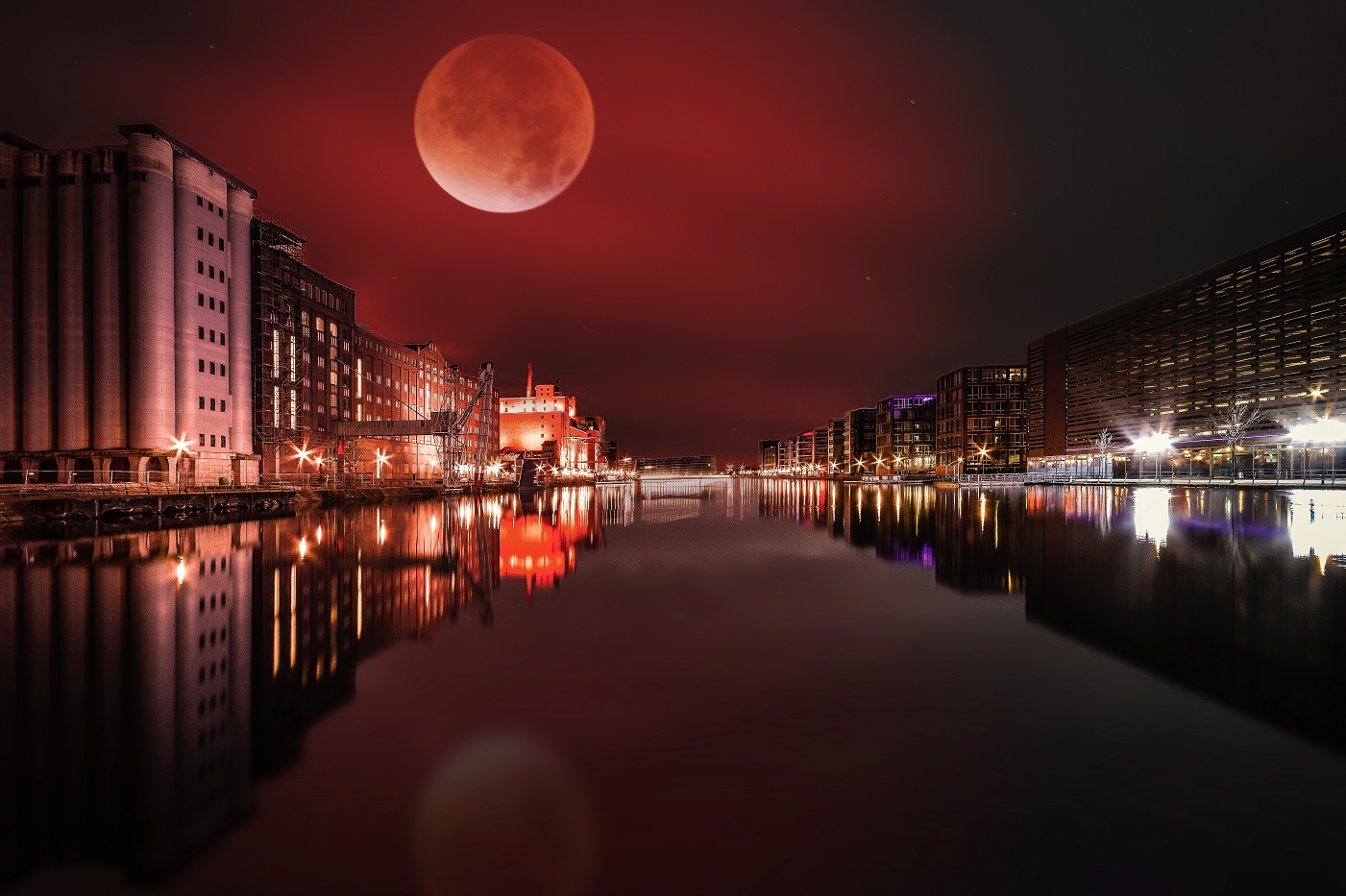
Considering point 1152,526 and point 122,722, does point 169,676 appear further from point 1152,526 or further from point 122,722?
point 1152,526

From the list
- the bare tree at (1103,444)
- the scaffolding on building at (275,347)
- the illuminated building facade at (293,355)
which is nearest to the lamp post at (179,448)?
the illuminated building facade at (293,355)

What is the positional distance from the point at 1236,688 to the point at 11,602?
2249 cm

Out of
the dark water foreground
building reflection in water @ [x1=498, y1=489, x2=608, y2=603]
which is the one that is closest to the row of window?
building reflection in water @ [x1=498, y1=489, x2=608, y2=603]

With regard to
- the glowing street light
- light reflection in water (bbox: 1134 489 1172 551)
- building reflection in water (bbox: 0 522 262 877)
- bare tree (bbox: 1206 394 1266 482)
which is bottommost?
light reflection in water (bbox: 1134 489 1172 551)

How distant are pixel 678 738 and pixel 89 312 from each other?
7892 centimetres

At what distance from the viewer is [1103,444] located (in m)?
132

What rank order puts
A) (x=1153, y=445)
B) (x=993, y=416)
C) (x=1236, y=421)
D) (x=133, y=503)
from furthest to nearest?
(x=993, y=416)
(x=1153, y=445)
(x=1236, y=421)
(x=133, y=503)

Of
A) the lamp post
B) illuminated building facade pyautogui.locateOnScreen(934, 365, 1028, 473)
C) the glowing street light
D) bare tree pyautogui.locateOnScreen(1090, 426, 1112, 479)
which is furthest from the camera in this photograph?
illuminated building facade pyautogui.locateOnScreen(934, 365, 1028, 473)

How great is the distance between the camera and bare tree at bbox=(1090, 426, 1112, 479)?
5202 inches

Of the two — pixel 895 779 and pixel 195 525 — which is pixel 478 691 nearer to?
pixel 895 779

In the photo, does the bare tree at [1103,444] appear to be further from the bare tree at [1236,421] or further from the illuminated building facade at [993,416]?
the bare tree at [1236,421]

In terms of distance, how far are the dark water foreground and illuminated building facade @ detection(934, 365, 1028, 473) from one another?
160379 mm

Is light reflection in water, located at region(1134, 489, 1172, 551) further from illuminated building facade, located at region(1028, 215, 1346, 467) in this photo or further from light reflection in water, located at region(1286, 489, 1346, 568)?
illuminated building facade, located at region(1028, 215, 1346, 467)

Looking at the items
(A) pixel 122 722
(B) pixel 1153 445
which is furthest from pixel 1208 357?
(A) pixel 122 722
